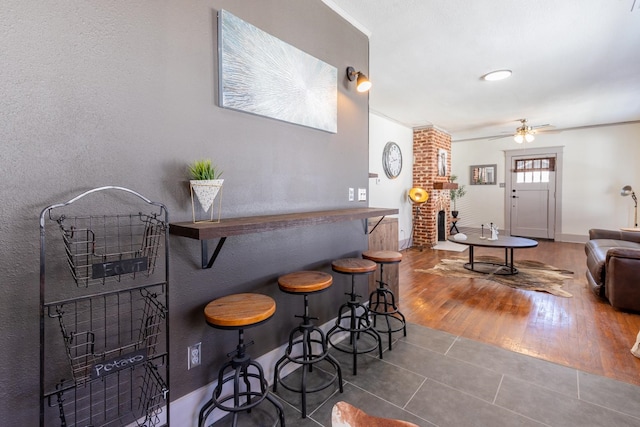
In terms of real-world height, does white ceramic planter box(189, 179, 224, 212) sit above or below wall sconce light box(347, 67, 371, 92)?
below

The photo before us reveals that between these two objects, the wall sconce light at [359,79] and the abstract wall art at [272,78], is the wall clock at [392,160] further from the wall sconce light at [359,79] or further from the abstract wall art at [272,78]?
the abstract wall art at [272,78]

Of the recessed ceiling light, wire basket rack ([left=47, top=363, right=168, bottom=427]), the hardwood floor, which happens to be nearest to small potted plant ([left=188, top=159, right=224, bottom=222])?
wire basket rack ([left=47, top=363, right=168, bottom=427])

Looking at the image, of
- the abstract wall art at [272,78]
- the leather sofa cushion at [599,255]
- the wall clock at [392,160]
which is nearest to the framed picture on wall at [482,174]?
the wall clock at [392,160]

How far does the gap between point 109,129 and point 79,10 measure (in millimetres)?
457

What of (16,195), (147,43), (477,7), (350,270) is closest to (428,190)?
(477,7)

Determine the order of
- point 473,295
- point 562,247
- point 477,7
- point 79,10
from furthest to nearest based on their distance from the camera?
point 562,247
point 473,295
point 477,7
point 79,10

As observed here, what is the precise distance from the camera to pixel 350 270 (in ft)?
6.94

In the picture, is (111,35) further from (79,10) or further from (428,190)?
(428,190)

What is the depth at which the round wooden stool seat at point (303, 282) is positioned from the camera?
175 cm

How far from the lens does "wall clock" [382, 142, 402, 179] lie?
5795 mm

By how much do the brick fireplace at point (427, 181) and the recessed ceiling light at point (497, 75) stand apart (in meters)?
2.66

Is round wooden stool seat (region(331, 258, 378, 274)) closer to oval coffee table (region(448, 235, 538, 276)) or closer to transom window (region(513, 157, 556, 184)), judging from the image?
oval coffee table (region(448, 235, 538, 276))

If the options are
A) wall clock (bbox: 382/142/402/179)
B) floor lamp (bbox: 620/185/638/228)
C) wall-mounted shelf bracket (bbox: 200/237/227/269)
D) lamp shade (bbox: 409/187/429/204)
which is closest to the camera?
wall-mounted shelf bracket (bbox: 200/237/227/269)

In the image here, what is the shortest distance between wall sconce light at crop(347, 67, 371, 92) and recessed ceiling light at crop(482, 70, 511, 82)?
2.16 meters
